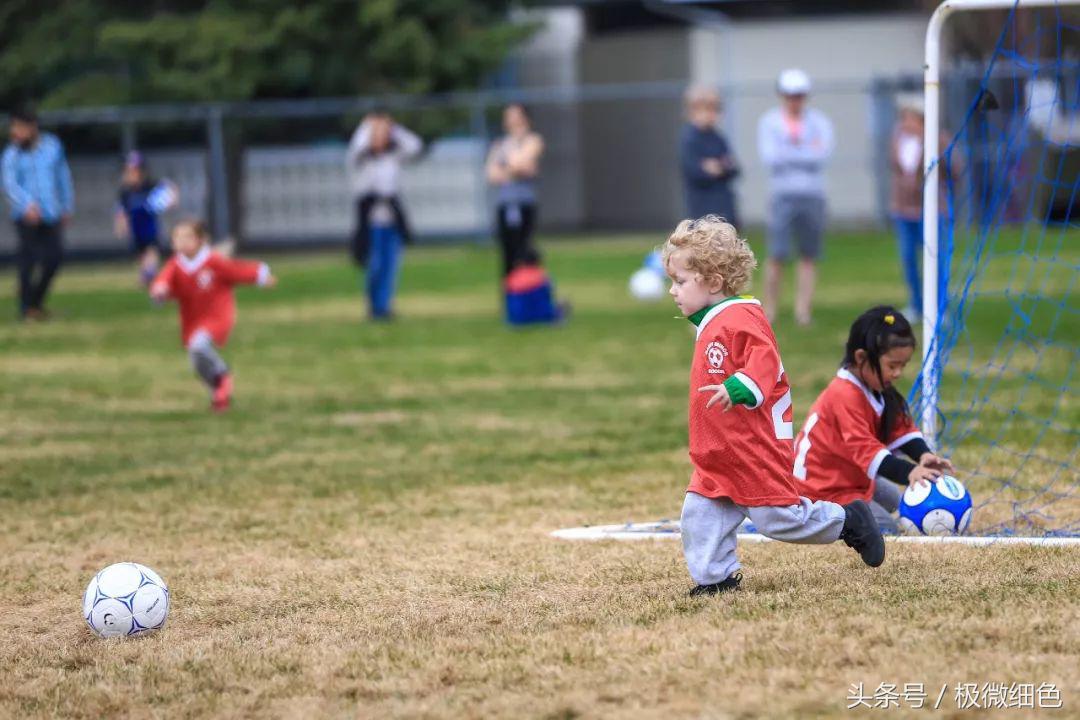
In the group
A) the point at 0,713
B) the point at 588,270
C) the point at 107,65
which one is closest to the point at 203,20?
the point at 107,65

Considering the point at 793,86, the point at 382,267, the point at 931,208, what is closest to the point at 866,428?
the point at 931,208

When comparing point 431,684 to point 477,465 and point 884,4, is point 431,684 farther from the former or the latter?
point 884,4

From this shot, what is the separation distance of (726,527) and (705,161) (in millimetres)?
7885

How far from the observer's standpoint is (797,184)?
12.9 metres

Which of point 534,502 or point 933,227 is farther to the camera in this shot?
point 534,502

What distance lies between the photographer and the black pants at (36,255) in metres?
15.7

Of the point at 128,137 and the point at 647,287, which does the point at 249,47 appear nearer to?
the point at 128,137

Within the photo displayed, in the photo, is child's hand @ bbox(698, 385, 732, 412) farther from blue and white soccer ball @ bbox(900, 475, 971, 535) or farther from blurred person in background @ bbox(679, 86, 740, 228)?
blurred person in background @ bbox(679, 86, 740, 228)

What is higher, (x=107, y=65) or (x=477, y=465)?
(x=107, y=65)

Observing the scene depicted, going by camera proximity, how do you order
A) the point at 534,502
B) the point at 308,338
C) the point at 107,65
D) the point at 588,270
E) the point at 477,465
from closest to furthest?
the point at 534,502 < the point at 477,465 < the point at 308,338 < the point at 588,270 < the point at 107,65

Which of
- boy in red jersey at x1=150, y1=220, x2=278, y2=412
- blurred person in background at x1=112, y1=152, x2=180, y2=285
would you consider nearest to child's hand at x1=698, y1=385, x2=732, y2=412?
boy in red jersey at x1=150, y1=220, x2=278, y2=412

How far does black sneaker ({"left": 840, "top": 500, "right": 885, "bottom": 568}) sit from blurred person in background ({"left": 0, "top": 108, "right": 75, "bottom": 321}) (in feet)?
40.9

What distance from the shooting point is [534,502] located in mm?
6809

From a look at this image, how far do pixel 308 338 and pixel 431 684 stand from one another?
32.6 ft
